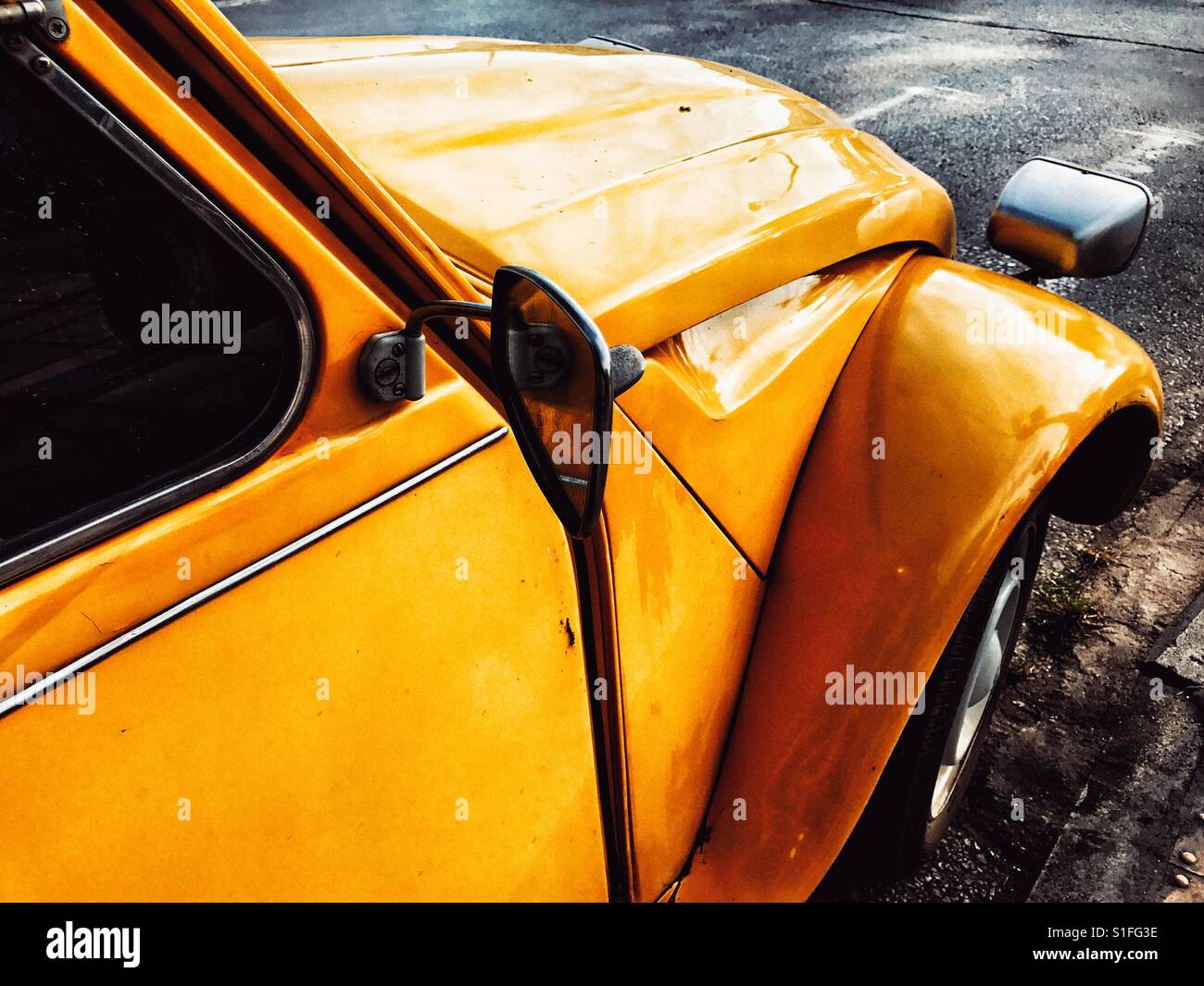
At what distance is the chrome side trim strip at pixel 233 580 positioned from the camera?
93 centimetres

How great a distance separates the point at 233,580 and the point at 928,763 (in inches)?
54.4

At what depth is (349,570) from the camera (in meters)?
1.12

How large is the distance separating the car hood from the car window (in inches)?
14.2

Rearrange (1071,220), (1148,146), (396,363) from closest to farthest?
(396,363), (1071,220), (1148,146)

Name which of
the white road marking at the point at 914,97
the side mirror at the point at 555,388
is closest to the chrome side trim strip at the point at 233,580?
the side mirror at the point at 555,388

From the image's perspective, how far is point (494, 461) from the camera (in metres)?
1.23

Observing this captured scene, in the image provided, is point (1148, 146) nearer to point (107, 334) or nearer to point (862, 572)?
point (862, 572)

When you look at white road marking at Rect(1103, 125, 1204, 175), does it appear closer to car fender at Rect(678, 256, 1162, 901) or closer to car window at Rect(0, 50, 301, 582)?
car fender at Rect(678, 256, 1162, 901)

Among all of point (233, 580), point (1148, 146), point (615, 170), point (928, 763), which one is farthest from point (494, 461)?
point (1148, 146)

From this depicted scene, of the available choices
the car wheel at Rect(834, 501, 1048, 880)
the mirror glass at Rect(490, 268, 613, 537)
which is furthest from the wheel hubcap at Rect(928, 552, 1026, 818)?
the mirror glass at Rect(490, 268, 613, 537)

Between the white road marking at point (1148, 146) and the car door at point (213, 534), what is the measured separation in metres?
5.62

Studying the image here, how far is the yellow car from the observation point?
955 mm

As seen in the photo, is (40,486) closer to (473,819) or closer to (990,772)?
(473,819)
